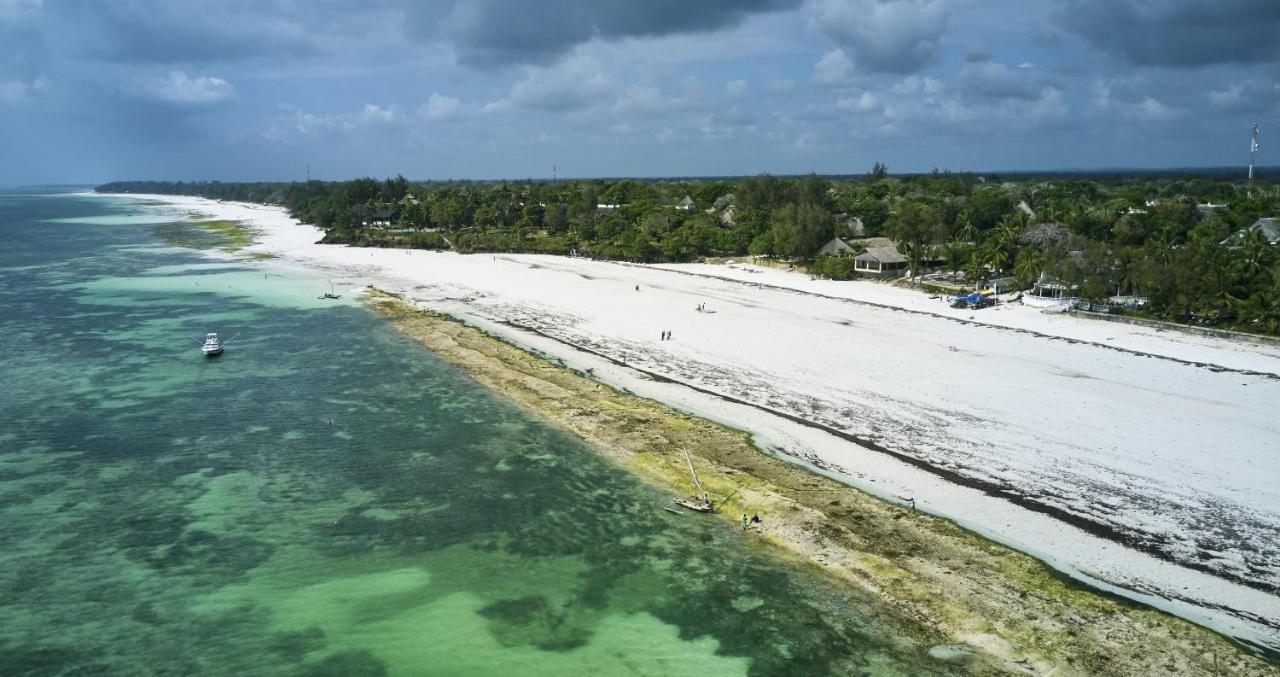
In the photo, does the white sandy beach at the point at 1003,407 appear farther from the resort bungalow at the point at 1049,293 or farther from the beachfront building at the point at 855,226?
the beachfront building at the point at 855,226

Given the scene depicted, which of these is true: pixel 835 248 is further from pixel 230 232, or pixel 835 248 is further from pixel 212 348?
pixel 230 232

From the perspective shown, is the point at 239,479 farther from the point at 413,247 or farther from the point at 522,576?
the point at 413,247

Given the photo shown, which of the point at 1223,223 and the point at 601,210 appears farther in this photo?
the point at 601,210

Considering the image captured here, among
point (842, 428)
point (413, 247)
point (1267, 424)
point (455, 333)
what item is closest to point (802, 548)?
point (842, 428)

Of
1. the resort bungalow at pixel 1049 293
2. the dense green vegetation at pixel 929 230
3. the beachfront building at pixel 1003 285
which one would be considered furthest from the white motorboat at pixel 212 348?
the resort bungalow at pixel 1049 293

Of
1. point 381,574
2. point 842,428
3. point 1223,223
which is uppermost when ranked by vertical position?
point 1223,223

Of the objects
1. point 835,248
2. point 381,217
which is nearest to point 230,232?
point 381,217
